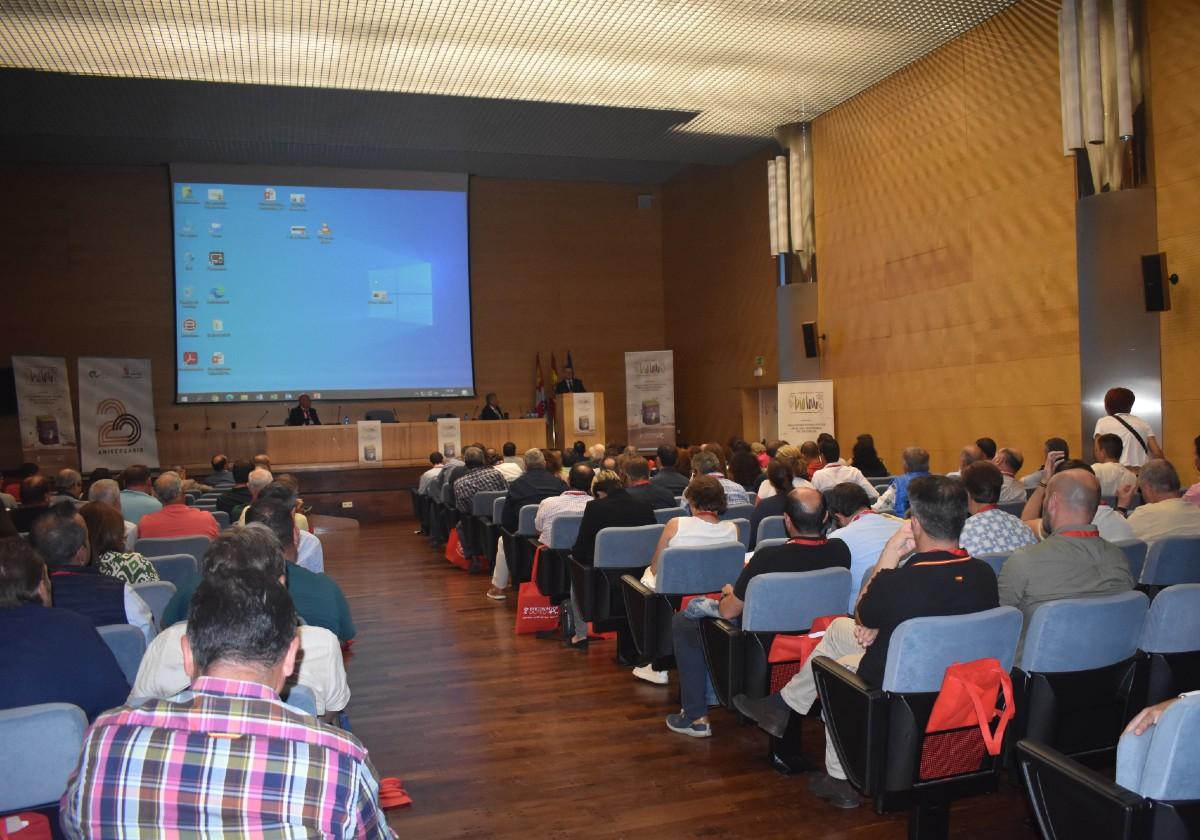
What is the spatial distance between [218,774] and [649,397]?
48.6 ft

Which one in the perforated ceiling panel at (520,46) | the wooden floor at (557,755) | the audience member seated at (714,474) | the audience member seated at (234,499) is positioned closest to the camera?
the wooden floor at (557,755)

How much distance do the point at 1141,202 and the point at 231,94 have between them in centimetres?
1033

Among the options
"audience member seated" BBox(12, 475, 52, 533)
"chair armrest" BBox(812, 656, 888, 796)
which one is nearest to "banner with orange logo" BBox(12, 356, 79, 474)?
"audience member seated" BBox(12, 475, 52, 533)

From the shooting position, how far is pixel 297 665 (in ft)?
9.39

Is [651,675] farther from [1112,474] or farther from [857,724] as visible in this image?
[1112,474]

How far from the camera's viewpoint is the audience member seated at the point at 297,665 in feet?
7.89

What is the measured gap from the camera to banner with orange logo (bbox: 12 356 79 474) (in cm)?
1307

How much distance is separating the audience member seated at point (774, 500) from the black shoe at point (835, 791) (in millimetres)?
2305

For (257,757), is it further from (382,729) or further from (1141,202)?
(1141,202)

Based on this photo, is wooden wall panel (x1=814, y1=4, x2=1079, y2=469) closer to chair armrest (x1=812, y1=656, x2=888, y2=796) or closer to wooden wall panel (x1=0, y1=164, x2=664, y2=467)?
wooden wall panel (x1=0, y1=164, x2=664, y2=467)

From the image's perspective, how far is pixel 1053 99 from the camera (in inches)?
367

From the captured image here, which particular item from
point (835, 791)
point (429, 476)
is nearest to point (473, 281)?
point (429, 476)

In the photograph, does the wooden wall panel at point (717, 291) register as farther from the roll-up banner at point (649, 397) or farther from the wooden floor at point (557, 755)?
the wooden floor at point (557, 755)

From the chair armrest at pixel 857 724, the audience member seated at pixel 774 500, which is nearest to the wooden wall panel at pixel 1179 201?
the audience member seated at pixel 774 500
